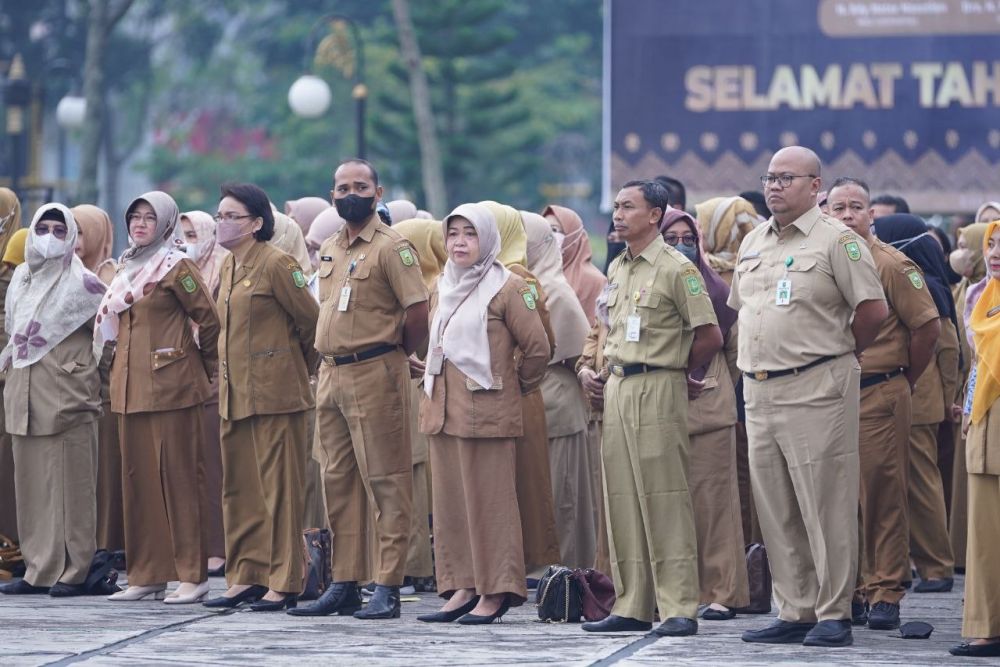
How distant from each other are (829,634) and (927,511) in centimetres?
240

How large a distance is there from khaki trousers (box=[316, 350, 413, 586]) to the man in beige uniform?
5.70 ft

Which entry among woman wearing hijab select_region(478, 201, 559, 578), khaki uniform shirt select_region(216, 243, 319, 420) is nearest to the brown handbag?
khaki uniform shirt select_region(216, 243, 319, 420)

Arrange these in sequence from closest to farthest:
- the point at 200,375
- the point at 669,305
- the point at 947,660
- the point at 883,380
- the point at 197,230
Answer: the point at 947,660
the point at 669,305
the point at 883,380
the point at 200,375
the point at 197,230

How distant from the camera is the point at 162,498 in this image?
32.9 ft

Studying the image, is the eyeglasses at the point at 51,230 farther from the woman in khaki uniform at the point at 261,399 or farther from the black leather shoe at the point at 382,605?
the black leather shoe at the point at 382,605

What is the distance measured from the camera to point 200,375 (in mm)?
10008

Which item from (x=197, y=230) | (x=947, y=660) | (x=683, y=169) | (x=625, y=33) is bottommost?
(x=947, y=660)

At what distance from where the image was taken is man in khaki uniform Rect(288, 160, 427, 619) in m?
9.28

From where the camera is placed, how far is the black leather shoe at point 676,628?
28.2ft

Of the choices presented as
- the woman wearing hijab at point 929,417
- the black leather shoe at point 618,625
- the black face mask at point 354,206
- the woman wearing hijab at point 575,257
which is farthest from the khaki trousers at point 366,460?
the woman wearing hijab at point 929,417

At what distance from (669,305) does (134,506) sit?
3.03 m

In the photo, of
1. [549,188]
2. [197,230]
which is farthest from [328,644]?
[549,188]

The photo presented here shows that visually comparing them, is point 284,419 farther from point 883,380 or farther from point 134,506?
point 883,380

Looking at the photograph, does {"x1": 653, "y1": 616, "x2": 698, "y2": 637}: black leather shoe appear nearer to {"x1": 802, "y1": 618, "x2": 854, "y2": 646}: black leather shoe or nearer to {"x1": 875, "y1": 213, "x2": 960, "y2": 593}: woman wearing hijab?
{"x1": 802, "y1": 618, "x2": 854, "y2": 646}: black leather shoe
